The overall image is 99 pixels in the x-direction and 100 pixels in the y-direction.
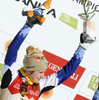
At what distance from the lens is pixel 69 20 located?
2.40m

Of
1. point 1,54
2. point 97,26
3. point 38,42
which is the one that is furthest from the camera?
point 97,26

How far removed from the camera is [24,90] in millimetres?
1353

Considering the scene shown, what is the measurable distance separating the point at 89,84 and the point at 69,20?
0.67m


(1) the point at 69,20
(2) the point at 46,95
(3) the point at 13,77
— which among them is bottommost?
(2) the point at 46,95

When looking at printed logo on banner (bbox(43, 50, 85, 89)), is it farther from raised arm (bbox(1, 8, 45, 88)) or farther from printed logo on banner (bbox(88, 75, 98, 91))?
raised arm (bbox(1, 8, 45, 88))

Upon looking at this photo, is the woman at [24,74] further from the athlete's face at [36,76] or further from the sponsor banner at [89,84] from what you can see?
the sponsor banner at [89,84]

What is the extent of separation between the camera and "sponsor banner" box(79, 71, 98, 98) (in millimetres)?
2443

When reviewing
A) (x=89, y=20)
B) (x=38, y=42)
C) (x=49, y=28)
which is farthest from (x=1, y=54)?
(x=89, y=20)

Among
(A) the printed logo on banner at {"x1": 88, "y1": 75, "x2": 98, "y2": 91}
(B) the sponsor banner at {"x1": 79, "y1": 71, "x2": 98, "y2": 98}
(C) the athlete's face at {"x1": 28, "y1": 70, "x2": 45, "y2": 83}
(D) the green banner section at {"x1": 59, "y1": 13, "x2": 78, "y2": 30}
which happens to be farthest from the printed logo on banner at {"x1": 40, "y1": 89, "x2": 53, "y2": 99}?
(C) the athlete's face at {"x1": 28, "y1": 70, "x2": 45, "y2": 83}

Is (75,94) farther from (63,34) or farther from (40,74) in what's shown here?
(40,74)

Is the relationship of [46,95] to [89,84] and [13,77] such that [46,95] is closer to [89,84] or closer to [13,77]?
[89,84]

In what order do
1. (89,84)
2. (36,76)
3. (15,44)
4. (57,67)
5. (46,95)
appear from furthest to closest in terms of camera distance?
(89,84), (57,67), (46,95), (36,76), (15,44)

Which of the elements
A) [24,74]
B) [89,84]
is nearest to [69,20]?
[89,84]

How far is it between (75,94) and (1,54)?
86 centimetres
